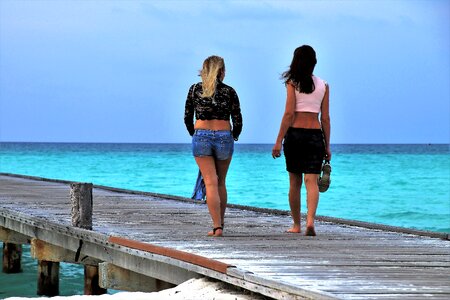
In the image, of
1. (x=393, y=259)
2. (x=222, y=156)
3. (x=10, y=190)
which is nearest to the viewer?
(x=393, y=259)

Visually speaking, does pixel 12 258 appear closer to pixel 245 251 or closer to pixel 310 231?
pixel 310 231

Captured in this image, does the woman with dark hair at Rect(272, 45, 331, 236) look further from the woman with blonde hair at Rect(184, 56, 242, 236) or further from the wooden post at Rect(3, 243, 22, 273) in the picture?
the wooden post at Rect(3, 243, 22, 273)

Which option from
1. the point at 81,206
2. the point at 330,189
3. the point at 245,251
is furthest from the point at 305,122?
the point at 330,189

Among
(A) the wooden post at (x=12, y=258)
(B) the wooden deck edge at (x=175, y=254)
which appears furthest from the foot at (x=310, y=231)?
(A) the wooden post at (x=12, y=258)

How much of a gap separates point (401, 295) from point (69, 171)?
75908 millimetres

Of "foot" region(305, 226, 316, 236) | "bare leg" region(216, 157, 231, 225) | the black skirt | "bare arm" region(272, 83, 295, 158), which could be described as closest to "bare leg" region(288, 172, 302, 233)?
the black skirt

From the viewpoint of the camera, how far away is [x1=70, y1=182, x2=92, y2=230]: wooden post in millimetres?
10664

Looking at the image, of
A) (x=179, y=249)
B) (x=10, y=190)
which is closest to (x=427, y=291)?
(x=179, y=249)

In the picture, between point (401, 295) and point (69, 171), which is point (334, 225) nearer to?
point (401, 295)

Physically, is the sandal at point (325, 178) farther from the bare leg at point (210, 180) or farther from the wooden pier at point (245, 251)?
the bare leg at point (210, 180)

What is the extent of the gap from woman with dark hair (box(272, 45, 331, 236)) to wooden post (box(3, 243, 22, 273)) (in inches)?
366

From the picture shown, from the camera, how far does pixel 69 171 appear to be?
8094 centimetres

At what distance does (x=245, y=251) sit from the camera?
8.69 metres

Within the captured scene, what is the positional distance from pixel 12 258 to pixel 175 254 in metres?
10.1
